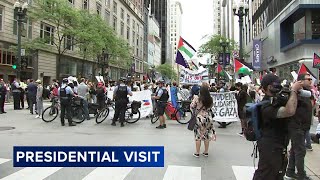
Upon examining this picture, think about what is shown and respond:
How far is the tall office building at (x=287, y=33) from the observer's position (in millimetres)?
31348

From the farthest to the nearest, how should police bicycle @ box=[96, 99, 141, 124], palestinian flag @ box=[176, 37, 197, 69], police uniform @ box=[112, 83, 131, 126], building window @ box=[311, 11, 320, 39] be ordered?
building window @ box=[311, 11, 320, 39] < palestinian flag @ box=[176, 37, 197, 69] < police bicycle @ box=[96, 99, 141, 124] < police uniform @ box=[112, 83, 131, 126]

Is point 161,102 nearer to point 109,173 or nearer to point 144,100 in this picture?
point 144,100

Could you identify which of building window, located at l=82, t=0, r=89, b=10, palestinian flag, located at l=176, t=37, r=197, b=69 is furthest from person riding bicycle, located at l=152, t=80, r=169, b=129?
building window, located at l=82, t=0, r=89, b=10

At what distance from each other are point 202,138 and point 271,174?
4668 mm

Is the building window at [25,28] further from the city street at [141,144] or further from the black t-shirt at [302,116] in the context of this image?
the black t-shirt at [302,116]

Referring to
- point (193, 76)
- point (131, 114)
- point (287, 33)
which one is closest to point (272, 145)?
point (131, 114)

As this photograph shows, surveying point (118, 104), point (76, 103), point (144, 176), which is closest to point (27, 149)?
point (144, 176)

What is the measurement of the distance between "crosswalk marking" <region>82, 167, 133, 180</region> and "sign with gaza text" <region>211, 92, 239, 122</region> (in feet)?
28.1

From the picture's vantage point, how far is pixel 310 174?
7.25 metres

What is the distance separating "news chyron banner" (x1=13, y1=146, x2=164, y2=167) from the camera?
6.00m

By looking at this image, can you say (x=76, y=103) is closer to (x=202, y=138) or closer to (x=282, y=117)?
(x=202, y=138)

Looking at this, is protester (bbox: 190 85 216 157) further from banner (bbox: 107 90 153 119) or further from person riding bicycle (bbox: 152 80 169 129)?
banner (bbox: 107 90 153 119)

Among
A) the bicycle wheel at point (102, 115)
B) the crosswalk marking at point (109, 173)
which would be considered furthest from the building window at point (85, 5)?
the crosswalk marking at point (109, 173)

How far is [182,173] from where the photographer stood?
734 centimetres
